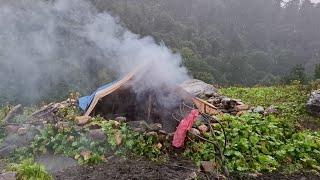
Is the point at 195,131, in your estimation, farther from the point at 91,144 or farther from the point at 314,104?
the point at 314,104

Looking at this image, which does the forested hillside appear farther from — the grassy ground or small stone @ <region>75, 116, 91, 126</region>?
small stone @ <region>75, 116, 91, 126</region>

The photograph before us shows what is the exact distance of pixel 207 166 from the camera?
7414mm

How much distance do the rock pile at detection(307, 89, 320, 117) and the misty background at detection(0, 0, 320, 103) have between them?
4042mm

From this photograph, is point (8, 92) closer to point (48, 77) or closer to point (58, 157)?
point (48, 77)

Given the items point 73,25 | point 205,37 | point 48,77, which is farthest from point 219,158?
point 205,37

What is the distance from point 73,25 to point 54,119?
18563mm

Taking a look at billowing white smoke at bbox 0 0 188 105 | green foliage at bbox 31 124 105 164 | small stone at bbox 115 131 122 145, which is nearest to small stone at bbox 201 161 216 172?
small stone at bbox 115 131 122 145

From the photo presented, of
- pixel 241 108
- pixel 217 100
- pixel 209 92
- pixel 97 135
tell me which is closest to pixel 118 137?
pixel 97 135

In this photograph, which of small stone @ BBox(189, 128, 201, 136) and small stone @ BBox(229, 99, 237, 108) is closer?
small stone @ BBox(189, 128, 201, 136)

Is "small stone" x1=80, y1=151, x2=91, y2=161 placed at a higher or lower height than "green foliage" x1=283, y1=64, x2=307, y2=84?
lower

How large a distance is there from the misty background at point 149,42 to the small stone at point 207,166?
8.68 ft

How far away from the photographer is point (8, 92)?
29.8 metres

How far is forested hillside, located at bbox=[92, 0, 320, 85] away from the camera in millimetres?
49031

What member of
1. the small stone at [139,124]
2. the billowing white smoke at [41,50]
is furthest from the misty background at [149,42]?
the small stone at [139,124]
